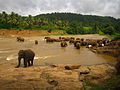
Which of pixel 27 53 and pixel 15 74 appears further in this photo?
pixel 27 53

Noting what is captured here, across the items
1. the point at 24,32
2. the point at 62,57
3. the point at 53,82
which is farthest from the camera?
the point at 24,32

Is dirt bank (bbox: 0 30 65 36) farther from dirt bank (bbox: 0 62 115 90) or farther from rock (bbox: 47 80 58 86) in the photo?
rock (bbox: 47 80 58 86)

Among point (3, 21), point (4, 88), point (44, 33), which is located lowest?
point (4, 88)

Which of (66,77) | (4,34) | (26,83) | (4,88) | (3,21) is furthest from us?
(3,21)

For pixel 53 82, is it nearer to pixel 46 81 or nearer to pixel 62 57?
pixel 46 81

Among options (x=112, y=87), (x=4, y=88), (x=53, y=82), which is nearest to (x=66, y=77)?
(x=53, y=82)

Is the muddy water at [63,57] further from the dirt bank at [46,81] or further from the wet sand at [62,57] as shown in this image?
the dirt bank at [46,81]

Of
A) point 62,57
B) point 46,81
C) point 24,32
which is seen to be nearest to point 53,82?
point 46,81

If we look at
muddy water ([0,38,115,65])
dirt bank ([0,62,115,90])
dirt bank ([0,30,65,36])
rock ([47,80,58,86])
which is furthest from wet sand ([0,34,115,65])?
dirt bank ([0,30,65,36])

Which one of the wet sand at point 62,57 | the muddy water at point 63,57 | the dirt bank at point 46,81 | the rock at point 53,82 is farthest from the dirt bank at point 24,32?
the rock at point 53,82

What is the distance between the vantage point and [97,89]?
20.8 ft

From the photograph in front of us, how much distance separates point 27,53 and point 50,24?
73121mm

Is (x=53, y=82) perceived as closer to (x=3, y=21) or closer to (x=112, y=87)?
(x=112, y=87)

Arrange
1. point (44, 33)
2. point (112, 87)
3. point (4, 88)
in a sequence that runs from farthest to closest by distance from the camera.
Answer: point (44, 33)
point (4, 88)
point (112, 87)
